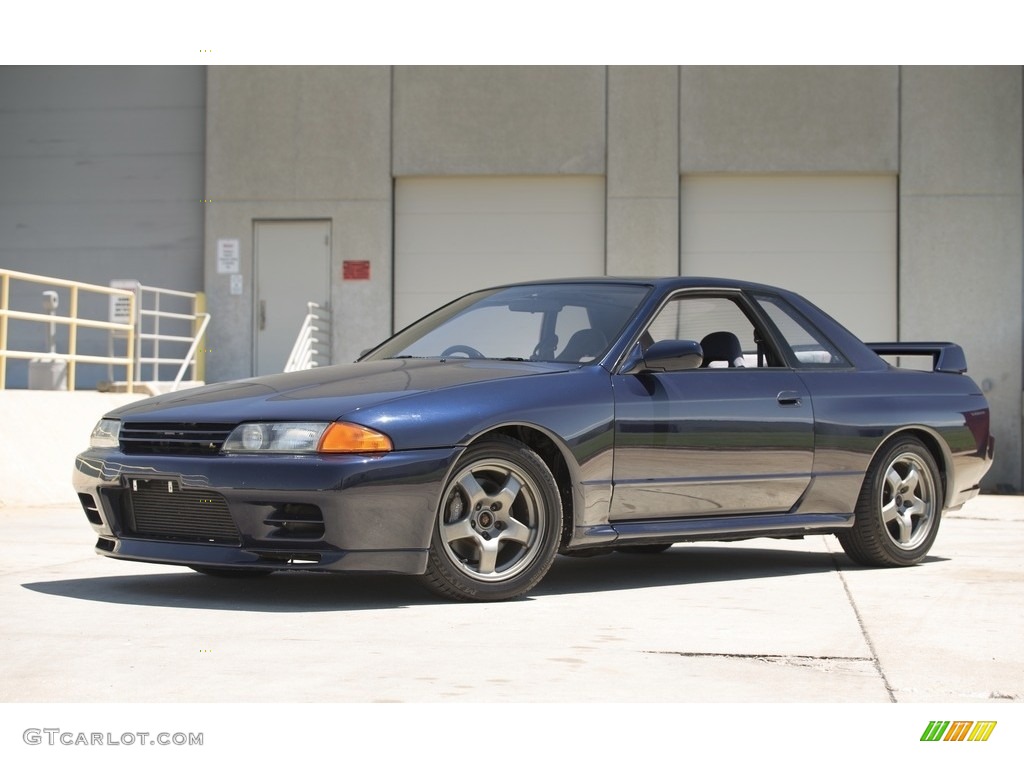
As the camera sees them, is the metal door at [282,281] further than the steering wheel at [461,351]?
Yes

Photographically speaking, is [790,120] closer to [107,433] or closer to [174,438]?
[107,433]

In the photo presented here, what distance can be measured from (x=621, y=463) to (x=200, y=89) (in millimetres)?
14328

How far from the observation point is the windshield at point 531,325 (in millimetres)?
6742

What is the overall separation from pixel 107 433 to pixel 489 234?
1299 cm

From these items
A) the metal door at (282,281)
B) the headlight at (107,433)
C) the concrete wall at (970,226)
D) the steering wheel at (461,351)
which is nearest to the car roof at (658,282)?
the steering wheel at (461,351)

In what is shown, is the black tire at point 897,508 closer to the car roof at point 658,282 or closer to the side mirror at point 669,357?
the car roof at point 658,282

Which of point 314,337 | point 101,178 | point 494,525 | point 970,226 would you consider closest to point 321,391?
point 494,525

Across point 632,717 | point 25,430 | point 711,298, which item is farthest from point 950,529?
point 632,717

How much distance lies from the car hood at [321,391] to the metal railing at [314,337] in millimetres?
11291

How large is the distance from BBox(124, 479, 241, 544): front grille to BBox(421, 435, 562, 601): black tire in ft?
2.55

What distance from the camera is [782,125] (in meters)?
18.8

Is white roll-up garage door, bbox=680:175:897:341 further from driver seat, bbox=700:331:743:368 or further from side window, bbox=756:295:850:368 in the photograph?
driver seat, bbox=700:331:743:368

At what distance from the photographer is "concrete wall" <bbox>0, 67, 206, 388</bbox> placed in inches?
768

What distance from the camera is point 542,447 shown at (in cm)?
632
